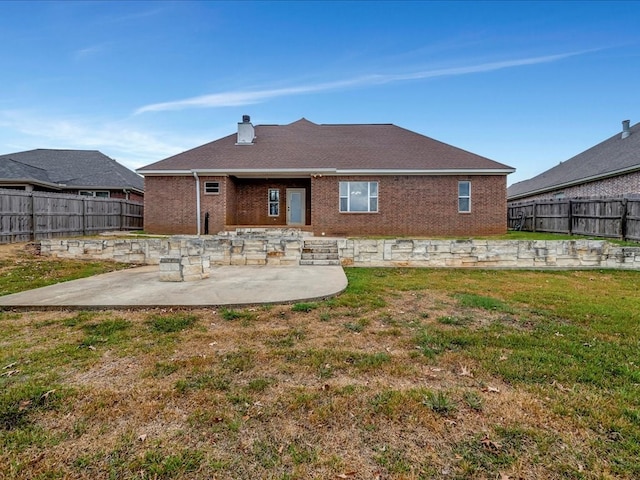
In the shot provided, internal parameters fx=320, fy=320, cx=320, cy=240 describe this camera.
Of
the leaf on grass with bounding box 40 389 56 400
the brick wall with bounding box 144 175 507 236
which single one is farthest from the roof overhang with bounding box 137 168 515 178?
the leaf on grass with bounding box 40 389 56 400

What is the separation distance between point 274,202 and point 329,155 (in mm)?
3914

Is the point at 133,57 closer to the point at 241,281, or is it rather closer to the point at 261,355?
the point at 241,281

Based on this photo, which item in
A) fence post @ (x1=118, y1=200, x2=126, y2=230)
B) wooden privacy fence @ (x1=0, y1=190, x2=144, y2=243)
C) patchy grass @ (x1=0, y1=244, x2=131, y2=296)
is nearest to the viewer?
patchy grass @ (x1=0, y1=244, x2=131, y2=296)

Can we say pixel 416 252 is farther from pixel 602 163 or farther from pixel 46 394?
pixel 602 163

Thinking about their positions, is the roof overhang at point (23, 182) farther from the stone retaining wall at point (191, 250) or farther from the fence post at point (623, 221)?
the fence post at point (623, 221)

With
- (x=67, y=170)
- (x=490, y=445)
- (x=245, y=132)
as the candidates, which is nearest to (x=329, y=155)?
(x=245, y=132)

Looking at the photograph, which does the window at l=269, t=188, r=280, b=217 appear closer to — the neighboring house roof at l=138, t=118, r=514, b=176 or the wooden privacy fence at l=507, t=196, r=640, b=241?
the neighboring house roof at l=138, t=118, r=514, b=176

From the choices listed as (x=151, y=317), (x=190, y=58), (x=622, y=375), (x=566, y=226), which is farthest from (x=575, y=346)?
(x=190, y=58)

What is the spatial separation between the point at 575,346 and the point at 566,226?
15076mm

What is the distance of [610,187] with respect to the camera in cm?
1617

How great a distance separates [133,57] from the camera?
53.9 feet

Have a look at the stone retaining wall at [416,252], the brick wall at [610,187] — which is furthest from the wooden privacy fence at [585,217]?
the stone retaining wall at [416,252]

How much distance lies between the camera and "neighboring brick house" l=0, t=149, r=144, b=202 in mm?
18203

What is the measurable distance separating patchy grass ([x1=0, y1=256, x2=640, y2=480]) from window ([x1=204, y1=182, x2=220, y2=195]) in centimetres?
1160
